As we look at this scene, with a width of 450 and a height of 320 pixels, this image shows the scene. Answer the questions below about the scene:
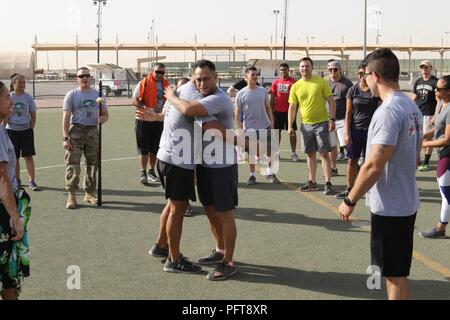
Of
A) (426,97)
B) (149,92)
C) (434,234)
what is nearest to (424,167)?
(426,97)

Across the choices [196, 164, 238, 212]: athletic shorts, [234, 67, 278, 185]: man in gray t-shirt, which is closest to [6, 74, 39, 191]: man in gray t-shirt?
[234, 67, 278, 185]: man in gray t-shirt

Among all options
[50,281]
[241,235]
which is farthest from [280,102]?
[50,281]

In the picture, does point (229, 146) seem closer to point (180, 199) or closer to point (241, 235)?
point (180, 199)

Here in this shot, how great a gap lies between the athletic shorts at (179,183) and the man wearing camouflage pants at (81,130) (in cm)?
292

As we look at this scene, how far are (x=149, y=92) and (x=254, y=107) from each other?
182cm

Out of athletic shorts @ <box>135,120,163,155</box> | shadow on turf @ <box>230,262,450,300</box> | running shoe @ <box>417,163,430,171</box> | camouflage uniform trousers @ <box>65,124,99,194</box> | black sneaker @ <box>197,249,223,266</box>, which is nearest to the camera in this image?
shadow on turf @ <box>230,262,450,300</box>

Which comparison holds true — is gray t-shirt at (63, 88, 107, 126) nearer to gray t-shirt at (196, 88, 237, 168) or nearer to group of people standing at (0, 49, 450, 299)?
group of people standing at (0, 49, 450, 299)

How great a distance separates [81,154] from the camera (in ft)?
25.2

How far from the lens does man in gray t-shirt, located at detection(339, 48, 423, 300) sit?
3.42 metres

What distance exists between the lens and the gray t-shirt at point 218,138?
4.67 metres

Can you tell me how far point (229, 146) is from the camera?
4.84 metres

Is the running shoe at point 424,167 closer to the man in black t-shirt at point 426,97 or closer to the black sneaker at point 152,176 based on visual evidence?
the man in black t-shirt at point 426,97

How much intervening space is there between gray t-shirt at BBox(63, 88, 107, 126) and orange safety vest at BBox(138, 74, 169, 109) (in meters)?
1.09
